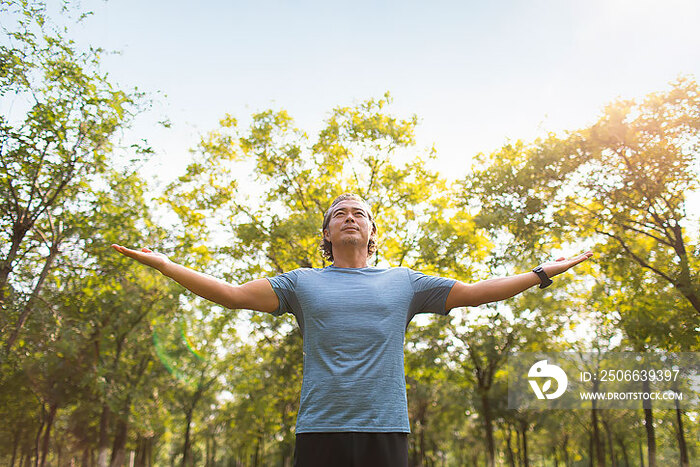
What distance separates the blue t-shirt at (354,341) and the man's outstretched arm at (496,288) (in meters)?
0.07

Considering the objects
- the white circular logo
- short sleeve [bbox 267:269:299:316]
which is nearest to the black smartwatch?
short sleeve [bbox 267:269:299:316]

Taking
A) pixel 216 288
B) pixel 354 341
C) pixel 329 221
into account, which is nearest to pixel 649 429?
pixel 329 221

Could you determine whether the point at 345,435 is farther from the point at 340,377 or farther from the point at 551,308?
the point at 551,308

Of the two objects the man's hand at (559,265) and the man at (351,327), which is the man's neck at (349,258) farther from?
the man's hand at (559,265)

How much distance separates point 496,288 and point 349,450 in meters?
1.11

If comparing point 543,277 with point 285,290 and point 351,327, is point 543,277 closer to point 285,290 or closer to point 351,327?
point 351,327

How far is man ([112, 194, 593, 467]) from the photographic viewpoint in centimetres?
232

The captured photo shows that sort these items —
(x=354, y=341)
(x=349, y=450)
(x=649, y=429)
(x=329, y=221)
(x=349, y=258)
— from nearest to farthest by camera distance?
1. (x=349, y=450)
2. (x=354, y=341)
3. (x=349, y=258)
4. (x=329, y=221)
5. (x=649, y=429)

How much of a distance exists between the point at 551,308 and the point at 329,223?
21023mm

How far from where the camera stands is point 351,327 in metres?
2.47

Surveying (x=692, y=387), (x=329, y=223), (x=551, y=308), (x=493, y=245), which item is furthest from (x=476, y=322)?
(x=329, y=223)

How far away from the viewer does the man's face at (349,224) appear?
2.92m

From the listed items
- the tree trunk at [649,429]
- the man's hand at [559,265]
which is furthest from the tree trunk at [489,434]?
the man's hand at [559,265]

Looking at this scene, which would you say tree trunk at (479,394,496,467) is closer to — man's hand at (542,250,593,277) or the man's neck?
man's hand at (542,250,593,277)
